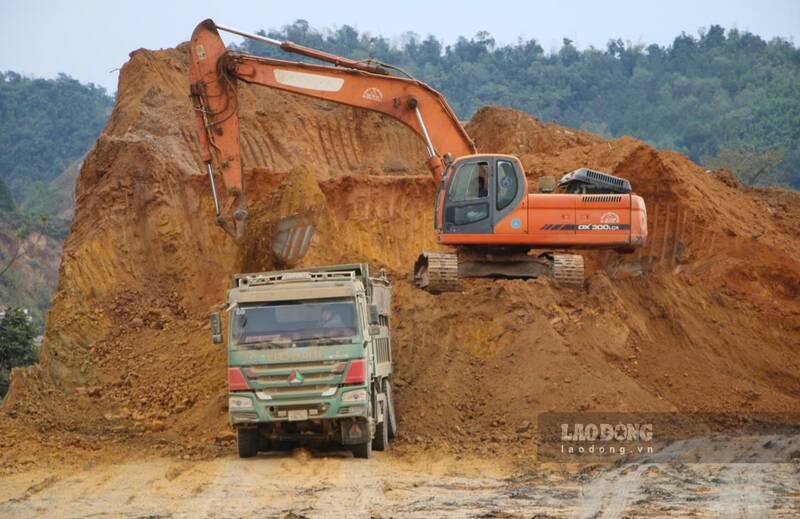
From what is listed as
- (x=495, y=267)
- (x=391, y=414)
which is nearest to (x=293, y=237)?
(x=495, y=267)

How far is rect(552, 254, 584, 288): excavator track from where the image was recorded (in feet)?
75.4

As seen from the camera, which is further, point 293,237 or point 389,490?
point 293,237

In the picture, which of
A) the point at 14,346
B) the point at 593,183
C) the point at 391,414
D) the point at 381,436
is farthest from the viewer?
the point at 14,346

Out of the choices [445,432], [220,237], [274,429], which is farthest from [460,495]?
[220,237]

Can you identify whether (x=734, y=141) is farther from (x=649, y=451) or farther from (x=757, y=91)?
(x=649, y=451)

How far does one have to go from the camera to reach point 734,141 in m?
77.2

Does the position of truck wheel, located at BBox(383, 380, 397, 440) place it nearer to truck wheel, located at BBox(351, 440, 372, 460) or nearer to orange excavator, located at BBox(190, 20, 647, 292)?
truck wheel, located at BBox(351, 440, 372, 460)

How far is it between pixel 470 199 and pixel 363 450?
684cm

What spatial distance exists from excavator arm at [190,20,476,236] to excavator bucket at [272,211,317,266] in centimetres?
294

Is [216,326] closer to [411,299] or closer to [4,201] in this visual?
[411,299]

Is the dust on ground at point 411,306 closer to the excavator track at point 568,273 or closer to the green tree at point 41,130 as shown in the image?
the excavator track at point 568,273

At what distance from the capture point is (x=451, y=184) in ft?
73.3

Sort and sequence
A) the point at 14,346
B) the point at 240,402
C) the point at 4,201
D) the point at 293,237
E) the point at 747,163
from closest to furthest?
the point at 240,402, the point at 293,237, the point at 14,346, the point at 747,163, the point at 4,201

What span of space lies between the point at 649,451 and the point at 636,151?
42.0 feet
